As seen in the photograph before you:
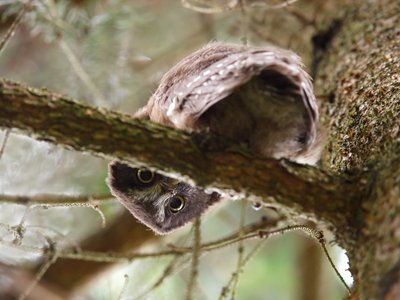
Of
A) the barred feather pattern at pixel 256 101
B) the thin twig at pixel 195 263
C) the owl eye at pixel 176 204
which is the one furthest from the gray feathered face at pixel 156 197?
the thin twig at pixel 195 263

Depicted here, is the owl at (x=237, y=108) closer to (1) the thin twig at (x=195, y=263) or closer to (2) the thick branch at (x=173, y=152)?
(2) the thick branch at (x=173, y=152)

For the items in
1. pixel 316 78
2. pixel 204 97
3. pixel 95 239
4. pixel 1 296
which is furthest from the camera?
pixel 95 239

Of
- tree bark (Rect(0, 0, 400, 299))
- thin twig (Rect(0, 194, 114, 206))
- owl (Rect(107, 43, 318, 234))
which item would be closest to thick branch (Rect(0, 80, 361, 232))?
tree bark (Rect(0, 0, 400, 299))

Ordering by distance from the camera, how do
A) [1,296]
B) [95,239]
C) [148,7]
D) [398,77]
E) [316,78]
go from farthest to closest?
[148,7]
[95,239]
[1,296]
[316,78]
[398,77]

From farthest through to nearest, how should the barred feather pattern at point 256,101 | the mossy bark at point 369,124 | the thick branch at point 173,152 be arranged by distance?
1. the barred feather pattern at point 256,101
2. the thick branch at point 173,152
3. the mossy bark at point 369,124

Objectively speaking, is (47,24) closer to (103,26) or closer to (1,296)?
(103,26)

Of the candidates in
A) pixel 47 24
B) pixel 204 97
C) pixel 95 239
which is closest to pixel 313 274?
pixel 95 239

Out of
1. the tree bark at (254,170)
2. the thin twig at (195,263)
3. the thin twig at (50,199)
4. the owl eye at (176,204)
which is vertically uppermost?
the owl eye at (176,204)
